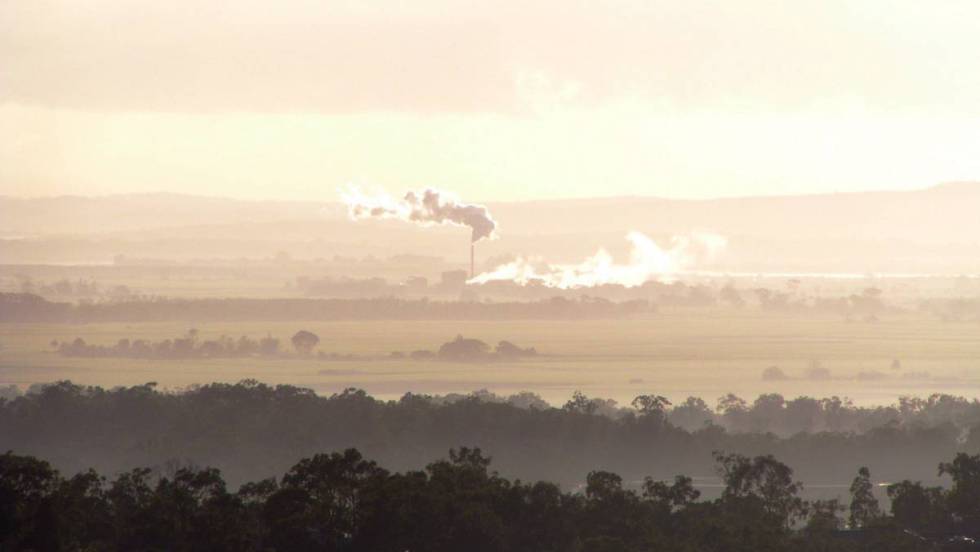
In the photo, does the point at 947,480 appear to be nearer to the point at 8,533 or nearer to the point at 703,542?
the point at 703,542

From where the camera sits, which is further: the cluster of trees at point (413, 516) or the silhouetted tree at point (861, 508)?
the silhouetted tree at point (861, 508)

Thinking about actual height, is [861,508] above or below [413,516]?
below

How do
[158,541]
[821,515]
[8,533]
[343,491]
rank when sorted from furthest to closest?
[821,515] < [343,491] < [158,541] < [8,533]

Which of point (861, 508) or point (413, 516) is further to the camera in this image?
point (861, 508)

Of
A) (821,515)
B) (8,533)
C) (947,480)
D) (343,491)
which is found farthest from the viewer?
(947,480)

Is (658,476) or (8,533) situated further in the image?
(658,476)

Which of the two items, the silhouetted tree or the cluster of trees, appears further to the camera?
the silhouetted tree

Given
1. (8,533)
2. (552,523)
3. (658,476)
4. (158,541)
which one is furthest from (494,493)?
(658,476)
